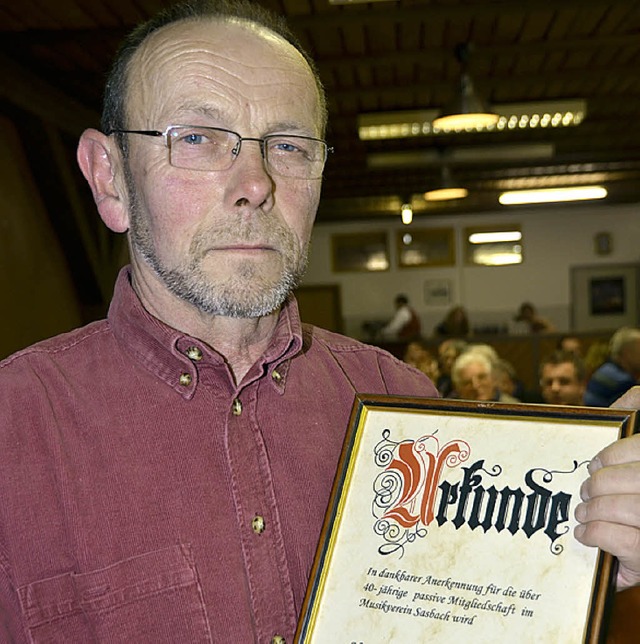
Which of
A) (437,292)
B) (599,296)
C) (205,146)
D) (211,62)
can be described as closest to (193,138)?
(205,146)

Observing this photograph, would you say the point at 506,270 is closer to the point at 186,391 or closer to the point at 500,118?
the point at 500,118

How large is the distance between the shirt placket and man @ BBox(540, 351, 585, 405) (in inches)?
163

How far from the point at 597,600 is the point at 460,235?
1418 centimetres

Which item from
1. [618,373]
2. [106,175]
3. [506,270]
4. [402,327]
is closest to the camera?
[106,175]

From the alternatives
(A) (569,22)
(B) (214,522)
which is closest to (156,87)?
(B) (214,522)

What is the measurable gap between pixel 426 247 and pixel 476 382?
979 cm

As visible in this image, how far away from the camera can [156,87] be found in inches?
51.1

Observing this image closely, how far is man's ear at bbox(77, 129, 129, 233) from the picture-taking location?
54.2 inches

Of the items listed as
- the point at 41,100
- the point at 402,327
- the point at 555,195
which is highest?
the point at 41,100

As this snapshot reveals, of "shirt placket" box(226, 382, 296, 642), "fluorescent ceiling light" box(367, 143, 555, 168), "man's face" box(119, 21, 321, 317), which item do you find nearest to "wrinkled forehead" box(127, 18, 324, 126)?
"man's face" box(119, 21, 321, 317)

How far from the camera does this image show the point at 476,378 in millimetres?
5324

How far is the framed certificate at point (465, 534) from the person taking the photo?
1.02m

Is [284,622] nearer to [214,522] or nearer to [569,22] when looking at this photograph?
[214,522]

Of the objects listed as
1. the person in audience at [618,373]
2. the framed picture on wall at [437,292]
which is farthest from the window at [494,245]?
the person in audience at [618,373]
